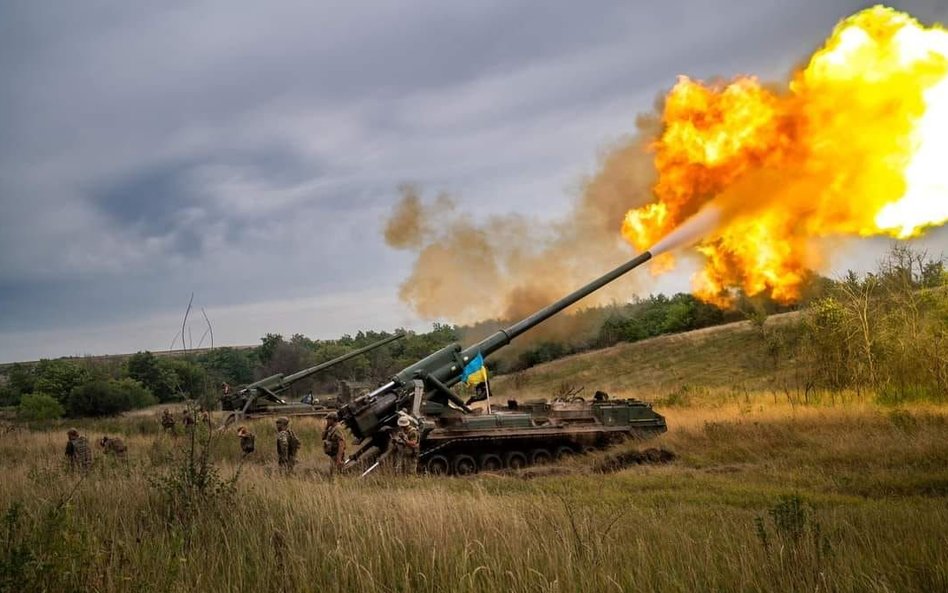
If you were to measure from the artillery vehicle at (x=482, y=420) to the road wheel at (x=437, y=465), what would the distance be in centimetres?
2

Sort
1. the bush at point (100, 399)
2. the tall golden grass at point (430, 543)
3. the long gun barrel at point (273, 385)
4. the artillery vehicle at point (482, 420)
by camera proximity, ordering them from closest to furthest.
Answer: the tall golden grass at point (430, 543) → the artillery vehicle at point (482, 420) → the long gun barrel at point (273, 385) → the bush at point (100, 399)

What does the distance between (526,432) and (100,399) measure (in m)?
24.7

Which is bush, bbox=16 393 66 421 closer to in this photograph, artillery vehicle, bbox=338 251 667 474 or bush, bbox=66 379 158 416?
bush, bbox=66 379 158 416

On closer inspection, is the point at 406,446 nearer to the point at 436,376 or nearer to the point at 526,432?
the point at 436,376

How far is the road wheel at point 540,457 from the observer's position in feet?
49.6

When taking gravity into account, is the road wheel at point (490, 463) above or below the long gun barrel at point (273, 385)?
below

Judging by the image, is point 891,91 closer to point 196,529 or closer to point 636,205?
point 636,205

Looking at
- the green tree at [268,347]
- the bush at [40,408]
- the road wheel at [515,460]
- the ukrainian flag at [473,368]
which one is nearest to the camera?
the road wheel at [515,460]

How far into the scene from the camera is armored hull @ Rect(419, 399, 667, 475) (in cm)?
1455

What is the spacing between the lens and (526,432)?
14.9m

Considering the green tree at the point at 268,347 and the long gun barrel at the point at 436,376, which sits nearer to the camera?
the long gun barrel at the point at 436,376

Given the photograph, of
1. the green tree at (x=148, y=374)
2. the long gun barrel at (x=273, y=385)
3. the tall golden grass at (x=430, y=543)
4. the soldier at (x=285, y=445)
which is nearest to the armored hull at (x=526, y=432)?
the soldier at (x=285, y=445)

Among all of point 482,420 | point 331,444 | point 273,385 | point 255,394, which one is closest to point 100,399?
point 273,385

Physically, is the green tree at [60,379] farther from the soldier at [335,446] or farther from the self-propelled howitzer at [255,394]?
the soldier at [335,446]
